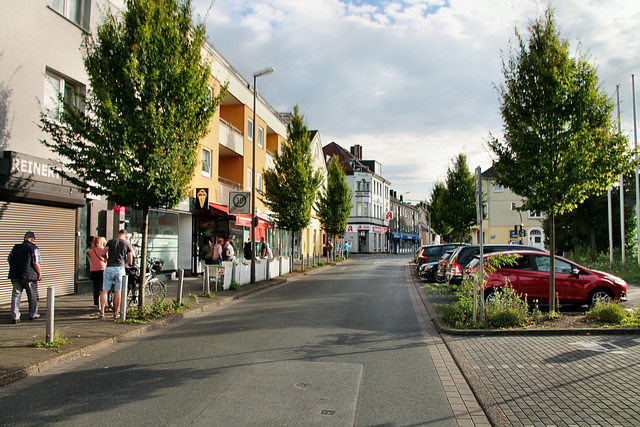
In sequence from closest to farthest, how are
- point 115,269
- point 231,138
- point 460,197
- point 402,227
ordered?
point 115,269, point 231,138, point 460,197, point 402,227

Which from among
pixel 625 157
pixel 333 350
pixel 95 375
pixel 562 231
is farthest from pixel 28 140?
pixel 562 231

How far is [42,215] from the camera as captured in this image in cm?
1246

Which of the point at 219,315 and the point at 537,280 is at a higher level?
the point at 537,280

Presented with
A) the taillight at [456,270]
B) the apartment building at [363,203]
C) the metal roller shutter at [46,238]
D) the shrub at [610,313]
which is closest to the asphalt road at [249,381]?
the shrub at [610,313]

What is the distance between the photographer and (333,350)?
750 cm

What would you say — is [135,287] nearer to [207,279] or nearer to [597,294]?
[207,279]

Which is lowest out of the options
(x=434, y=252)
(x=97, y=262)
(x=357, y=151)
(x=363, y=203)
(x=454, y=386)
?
(x=454, y=386)

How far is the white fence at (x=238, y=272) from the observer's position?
15637 millimetres

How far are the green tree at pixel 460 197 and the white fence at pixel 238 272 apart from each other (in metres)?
21.2

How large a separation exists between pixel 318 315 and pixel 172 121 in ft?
17.4

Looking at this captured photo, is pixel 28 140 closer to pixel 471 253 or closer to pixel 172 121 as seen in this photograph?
pixel 172 121

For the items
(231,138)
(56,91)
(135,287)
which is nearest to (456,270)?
(135,287)

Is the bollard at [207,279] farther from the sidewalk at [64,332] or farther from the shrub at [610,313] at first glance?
the shrub at [610,313]

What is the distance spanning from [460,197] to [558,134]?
99.1 ft
